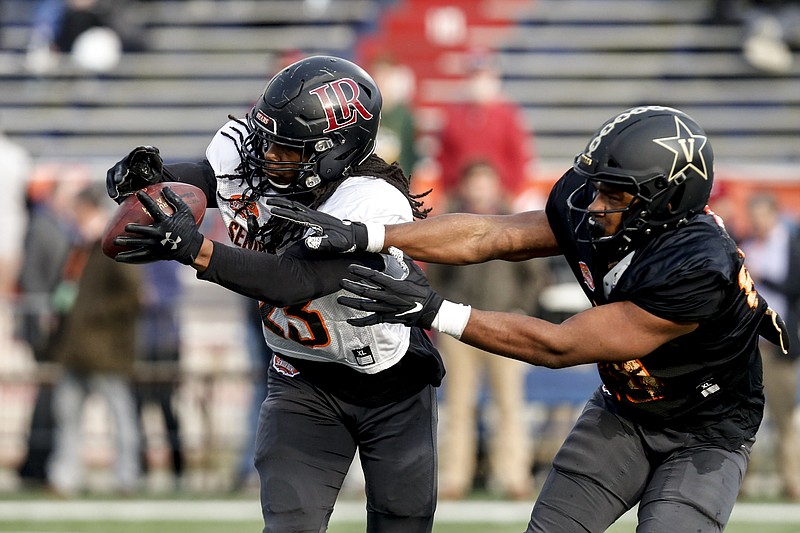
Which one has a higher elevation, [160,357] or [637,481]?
[637,481]

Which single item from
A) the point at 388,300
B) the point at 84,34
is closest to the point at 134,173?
the point at 388,300

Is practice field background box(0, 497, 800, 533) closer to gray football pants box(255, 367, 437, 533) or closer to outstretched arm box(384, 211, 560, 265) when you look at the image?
gray football pants box(255, 367, 437, 533)

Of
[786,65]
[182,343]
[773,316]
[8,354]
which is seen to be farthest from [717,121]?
[773,316]

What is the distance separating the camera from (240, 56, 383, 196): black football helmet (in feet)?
12.4

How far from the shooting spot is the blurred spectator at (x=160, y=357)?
7.94 m

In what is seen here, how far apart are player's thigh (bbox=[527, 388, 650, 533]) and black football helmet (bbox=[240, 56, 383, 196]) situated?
1.13 meters

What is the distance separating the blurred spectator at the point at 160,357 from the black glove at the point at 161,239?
14.9ft

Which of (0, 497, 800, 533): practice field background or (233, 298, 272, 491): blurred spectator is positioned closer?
(0, 497, 800, 533): practice field background

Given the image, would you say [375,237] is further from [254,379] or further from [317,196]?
[254,379]

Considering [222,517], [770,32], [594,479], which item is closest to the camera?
[594,479]

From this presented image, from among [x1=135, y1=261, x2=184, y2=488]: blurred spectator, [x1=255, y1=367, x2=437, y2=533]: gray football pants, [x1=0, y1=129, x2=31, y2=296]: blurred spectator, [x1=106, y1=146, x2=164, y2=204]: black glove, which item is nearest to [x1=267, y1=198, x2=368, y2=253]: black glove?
[x1=106, y1=146, x2=164, y2=204]: black glove

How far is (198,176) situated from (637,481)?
5.57 feet

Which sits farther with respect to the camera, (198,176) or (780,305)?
(780,305)

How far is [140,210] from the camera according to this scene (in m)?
3.59
